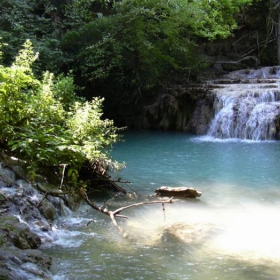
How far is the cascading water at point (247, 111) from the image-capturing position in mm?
14627

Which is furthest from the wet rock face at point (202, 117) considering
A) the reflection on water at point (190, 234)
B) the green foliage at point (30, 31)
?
the reflection on water at point (190, 234)

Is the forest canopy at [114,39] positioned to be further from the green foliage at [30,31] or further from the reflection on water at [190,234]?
the reflection on water at [190,234]

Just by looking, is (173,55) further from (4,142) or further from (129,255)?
(129,255)

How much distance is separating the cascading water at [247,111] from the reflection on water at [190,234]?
5555 millimetres

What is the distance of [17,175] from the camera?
229 inches

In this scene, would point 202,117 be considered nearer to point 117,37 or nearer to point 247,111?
point 247,111

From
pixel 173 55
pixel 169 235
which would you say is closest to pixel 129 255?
pixel 169 235

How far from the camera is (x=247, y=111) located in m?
15.2

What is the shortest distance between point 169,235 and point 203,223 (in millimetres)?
712

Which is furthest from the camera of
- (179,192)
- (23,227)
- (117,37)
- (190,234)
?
(117,37)

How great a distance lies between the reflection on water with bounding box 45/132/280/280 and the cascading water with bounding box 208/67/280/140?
556cm

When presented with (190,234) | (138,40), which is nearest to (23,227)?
(190,234)

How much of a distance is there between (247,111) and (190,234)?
10853 millimetres

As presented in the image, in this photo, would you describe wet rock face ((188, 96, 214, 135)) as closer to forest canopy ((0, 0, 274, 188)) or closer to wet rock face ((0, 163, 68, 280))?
forest canopy ((0, 0, 274, 188))
